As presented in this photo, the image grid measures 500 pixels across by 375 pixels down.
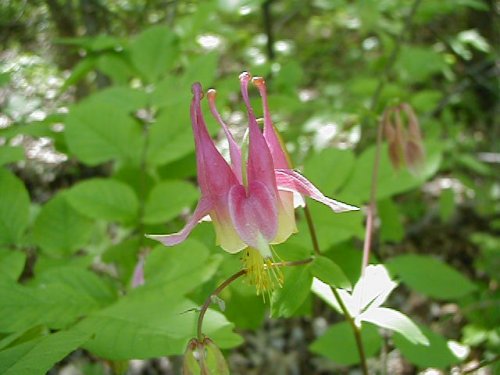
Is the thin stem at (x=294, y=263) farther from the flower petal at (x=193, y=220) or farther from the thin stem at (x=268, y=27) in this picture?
the thin stem at (x=268, y=27)

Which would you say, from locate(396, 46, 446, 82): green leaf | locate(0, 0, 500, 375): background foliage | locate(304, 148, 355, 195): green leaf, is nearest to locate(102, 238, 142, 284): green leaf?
locate(0, 0, 500, 375): background foliage

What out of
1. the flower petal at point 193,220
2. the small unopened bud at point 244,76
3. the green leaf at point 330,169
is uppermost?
the small unopened bud at point 244,76

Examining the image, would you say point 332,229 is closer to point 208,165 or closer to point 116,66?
point 208,165

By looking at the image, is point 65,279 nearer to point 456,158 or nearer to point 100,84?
point 100,84

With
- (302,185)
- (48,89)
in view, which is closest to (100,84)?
(48,89)

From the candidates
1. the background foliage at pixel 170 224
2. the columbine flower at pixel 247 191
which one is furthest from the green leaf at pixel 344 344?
the columbine flower at pixel 247 191

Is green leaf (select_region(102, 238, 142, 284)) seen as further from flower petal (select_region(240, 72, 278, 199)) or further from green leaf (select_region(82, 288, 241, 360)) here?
flower petal (select_region(240, 72, 278, 199))

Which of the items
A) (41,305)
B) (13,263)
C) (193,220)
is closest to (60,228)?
(13,263)
